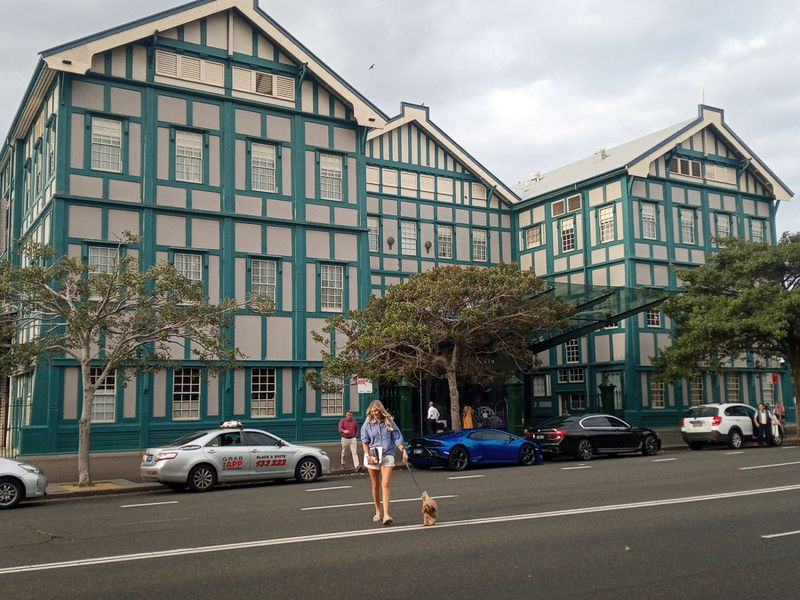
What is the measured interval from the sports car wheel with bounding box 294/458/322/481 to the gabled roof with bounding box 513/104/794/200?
72.2 feet

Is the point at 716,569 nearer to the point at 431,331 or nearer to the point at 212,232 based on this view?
the point at 431,331

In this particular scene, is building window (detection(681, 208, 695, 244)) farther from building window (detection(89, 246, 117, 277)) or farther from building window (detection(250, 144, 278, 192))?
building window (detection(89, 246, 117, 277))

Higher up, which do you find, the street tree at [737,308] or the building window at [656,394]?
the street tree at [737,308]

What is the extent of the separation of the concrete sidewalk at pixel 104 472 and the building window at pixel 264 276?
5.45 metres

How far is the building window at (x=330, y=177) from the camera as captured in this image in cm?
2973

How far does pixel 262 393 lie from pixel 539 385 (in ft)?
54.4

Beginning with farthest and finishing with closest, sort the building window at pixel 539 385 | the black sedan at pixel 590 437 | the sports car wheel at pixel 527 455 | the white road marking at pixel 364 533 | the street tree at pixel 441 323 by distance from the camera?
1. the building window at pixel 539 385
2. the street tree at pixel 441 323
3. the black sedan at pixel 590 437
4. the sports car wheel at pixel 527 455
5. the white road marking at pixel 364 533

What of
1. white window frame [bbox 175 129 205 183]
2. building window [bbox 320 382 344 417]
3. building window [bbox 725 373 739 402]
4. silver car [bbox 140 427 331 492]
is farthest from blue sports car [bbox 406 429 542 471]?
building window [bbox 725 373 739 402]

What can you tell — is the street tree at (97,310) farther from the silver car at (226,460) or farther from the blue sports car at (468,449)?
the blue sports car at (468,449)

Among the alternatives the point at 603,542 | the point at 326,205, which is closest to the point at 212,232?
the point at 326,205

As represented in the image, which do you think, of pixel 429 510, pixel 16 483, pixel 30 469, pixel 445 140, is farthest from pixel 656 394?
pixel 16 483

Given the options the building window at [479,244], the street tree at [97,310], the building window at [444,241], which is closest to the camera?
the street tree at [97,310]

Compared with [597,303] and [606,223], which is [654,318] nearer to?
[606,223]

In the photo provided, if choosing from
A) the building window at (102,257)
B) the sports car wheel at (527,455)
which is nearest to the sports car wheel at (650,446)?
the sports car wheel at (527,455)
